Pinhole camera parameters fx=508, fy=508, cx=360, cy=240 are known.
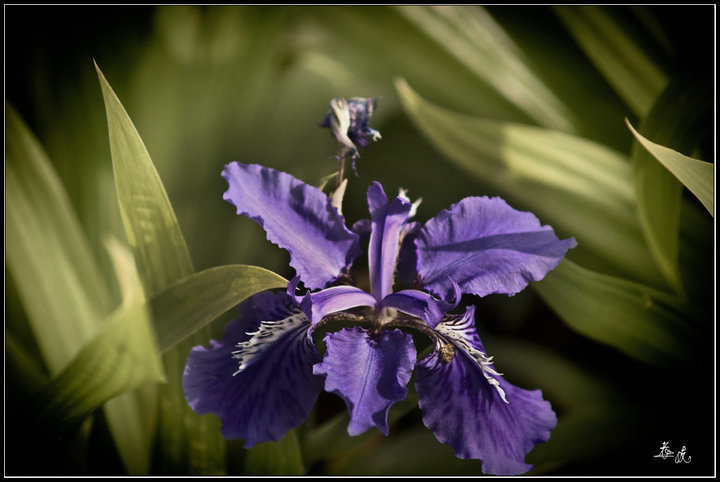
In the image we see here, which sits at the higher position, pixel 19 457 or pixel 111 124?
pixel 111 124

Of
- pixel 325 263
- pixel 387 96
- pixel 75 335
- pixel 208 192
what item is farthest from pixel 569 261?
pixel 75 335

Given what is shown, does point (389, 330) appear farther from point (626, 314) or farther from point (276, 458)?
point (626, 314)

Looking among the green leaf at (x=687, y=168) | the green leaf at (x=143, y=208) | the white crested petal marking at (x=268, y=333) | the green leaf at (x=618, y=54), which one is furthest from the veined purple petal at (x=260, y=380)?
the green leaf at (x=618, y=54)

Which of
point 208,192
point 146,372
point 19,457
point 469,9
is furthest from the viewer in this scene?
point 469,9

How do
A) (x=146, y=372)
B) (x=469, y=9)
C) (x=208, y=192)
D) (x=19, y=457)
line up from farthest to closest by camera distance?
(x=469, y=9)
(x=208, y=192)
(x=19, y=457)
(x=146, y=372)

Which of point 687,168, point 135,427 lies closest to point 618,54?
point 687,168

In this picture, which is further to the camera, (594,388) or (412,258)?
(594,388)

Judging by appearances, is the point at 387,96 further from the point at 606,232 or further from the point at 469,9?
the point at 606,232
